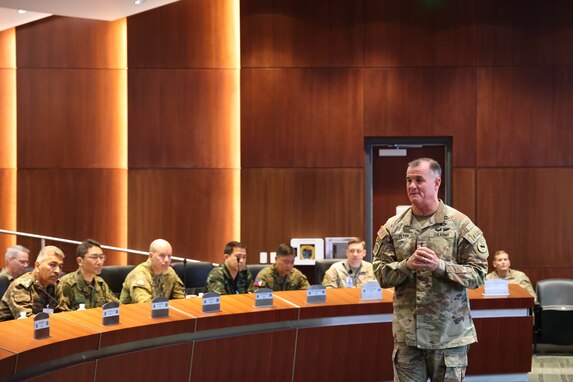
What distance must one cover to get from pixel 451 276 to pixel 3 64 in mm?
6805

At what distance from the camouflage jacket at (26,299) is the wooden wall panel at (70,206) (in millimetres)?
3290

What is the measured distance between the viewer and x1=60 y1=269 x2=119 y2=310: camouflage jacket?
5984 millimetres

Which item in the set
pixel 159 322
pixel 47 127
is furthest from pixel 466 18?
pixel 159 322

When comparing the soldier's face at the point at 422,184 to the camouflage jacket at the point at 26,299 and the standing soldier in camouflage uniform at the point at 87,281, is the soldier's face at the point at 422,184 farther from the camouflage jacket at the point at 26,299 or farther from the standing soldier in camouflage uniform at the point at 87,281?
the standing soldier in camouflage uniform at the point at 87,281

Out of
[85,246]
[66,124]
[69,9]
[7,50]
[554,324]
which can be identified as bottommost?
[554,324]

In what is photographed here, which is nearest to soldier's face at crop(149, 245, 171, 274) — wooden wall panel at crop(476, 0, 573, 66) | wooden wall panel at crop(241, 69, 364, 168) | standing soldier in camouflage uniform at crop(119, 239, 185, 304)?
standing soldier in camouflage uniform at crop(119, 239, 185, 304)

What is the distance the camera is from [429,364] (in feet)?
12.0

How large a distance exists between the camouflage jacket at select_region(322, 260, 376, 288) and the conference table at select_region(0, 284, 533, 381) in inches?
33.9

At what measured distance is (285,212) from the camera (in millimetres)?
8766

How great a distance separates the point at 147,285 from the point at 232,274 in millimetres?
838

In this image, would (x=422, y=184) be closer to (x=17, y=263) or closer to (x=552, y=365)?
(x=17, y=263)

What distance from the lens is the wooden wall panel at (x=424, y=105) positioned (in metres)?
8.70

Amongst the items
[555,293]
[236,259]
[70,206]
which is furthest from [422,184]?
[70,206]

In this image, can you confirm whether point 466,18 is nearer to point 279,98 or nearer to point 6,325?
point 279,98
